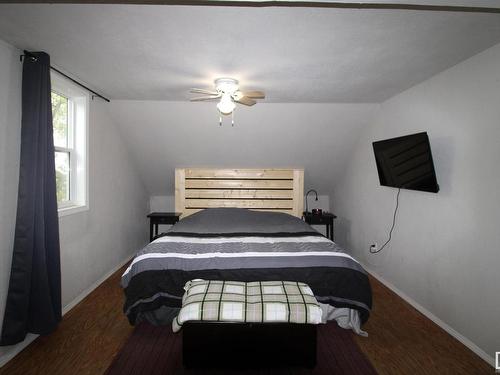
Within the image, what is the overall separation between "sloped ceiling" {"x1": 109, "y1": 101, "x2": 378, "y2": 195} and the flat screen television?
103 cm

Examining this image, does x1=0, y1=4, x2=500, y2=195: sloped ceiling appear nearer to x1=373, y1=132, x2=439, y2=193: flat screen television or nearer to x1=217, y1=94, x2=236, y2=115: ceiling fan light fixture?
x1=217, y1=94, x2=236, y2=115: ceiling fan light fixture

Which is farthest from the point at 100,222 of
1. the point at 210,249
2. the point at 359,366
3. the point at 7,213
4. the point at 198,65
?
the point at 359,366

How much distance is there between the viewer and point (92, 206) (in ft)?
10.8

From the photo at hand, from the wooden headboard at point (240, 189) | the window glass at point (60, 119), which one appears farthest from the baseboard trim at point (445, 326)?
the window glass at point (60, 119)

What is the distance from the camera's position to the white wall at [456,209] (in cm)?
216

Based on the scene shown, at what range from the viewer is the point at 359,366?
6.81 feet

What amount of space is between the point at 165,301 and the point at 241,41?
2.07 meters

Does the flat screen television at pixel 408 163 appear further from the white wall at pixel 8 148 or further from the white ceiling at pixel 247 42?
the white wall at pixel 8 148

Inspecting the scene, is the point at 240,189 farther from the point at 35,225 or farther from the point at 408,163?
the point at 35,225

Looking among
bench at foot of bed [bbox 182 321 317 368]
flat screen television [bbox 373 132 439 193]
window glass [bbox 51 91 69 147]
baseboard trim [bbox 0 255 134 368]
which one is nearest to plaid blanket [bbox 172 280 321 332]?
bench at foot of bed [bbox 182 321 317 368]

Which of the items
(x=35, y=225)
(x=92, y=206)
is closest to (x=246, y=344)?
(x=35, y=225)

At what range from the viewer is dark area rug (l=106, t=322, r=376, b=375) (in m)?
2.01

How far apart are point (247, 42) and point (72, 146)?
224 cm

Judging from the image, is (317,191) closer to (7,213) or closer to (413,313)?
(413,313)
